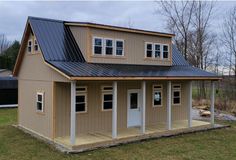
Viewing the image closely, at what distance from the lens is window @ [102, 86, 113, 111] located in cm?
1393

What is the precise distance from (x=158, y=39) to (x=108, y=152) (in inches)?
316

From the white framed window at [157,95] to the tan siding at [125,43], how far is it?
1.41 metres

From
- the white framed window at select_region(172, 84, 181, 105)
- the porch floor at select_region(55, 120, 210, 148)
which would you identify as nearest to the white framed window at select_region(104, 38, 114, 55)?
the porch floor at select_region(55, 120, 210, 148)

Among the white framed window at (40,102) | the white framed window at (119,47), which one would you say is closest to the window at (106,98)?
the white framed window at (119,47)

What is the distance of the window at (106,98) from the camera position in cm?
1393

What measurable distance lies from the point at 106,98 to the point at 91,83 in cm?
116

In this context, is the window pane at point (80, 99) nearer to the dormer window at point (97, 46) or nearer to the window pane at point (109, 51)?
the dormer window at point (97, 46)

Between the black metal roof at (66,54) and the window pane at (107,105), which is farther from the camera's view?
the window pane at (107,105)

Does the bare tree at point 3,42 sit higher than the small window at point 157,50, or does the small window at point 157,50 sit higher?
the bare tree at point 3,42

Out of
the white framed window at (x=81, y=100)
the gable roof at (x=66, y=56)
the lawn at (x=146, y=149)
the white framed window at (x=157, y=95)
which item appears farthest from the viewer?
the white framed window at (x=157, y=95)

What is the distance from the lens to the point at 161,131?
14109 mm

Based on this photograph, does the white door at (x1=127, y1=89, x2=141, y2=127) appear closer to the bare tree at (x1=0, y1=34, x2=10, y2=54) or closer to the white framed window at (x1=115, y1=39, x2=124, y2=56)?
the white framed window at (x1=115, y1=39, x2=124, y2=56)

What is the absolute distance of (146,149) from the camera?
11539 mm

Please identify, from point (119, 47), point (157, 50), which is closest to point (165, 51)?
point (157, 50)
